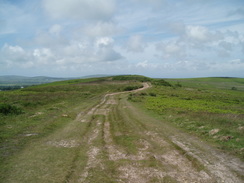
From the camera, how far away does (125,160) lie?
9523 millimetres

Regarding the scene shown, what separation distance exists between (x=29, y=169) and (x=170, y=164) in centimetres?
787

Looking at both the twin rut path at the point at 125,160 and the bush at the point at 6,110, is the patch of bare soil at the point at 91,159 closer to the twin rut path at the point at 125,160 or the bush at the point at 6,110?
the twin rut path at the point at 125,160

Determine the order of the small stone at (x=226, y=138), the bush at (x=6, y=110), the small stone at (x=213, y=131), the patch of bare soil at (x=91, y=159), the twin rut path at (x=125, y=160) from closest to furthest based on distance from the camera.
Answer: the twin rut path at (x=125, y=160), the patch of bare soil at (x=91, y=159), the small stone at (x=226, y=138), the small stone at (x=213, y=131), the bush at (x=6, y=110)

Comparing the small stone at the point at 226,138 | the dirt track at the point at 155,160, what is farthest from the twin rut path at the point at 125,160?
the small stone at the point at 226,138

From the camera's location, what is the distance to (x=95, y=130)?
15.9 metres

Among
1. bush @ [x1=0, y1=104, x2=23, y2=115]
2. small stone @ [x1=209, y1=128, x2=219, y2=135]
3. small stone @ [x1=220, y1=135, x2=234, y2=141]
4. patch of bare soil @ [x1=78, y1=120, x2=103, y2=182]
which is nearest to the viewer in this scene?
patch of bare soil @ [x1=78, y1=120, x2=103, y2=182]

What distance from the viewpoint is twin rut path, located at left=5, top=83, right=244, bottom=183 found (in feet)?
25.5

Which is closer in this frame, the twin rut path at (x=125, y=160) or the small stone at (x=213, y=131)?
the twin rut path at (x=125, y=160)

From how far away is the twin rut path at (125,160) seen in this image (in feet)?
25.5

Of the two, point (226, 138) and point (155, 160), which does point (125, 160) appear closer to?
point (155, 160)

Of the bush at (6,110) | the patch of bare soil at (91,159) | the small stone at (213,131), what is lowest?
the patch of bare soil at (91,159)

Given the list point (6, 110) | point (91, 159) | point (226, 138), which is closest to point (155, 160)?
point (91, 159)

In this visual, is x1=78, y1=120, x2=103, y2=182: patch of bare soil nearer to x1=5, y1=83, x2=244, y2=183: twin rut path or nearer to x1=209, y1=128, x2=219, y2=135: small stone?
x1=5, y1=83, x2=244, y2=183: twin rut path

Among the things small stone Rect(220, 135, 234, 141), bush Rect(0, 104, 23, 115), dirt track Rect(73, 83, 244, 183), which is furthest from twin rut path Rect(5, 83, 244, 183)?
bush Rect(0, 104, 23, 115)
